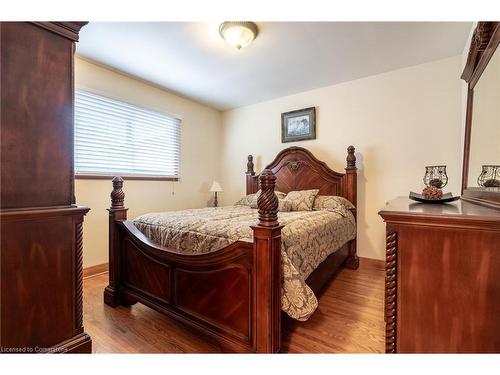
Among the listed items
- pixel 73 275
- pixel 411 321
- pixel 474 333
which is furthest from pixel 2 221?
pixel 474 333

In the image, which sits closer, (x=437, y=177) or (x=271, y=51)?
(x=437, y=177)

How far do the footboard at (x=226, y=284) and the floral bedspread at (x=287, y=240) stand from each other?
103 mm

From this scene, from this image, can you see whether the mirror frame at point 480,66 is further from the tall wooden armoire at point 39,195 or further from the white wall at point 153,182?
the white wall at point 153,182

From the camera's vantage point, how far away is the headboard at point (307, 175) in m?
3.13

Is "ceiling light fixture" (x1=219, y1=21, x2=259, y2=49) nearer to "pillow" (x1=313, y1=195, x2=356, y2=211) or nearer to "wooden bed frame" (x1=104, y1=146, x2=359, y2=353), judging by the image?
"wooden bed frame" (x1=104, y1=146, x2=359, y2=353)

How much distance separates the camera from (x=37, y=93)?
3.62ft

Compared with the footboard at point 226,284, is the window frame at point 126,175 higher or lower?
higher

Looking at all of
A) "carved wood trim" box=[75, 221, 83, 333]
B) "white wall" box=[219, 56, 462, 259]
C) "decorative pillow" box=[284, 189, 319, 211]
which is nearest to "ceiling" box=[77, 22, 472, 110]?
"white wall" box=[219, 56, 462, 259]

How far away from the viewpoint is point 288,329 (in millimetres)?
1734

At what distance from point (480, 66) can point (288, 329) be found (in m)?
2.28

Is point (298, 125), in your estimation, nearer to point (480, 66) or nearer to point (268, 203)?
point (480, 66)

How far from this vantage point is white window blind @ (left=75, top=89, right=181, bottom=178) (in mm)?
2762

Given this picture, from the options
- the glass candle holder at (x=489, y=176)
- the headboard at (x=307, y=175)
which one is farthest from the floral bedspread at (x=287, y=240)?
the glass candle holder at (x=489, y=176)

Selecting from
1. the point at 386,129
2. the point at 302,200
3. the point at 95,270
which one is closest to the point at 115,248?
the point at 95,270
